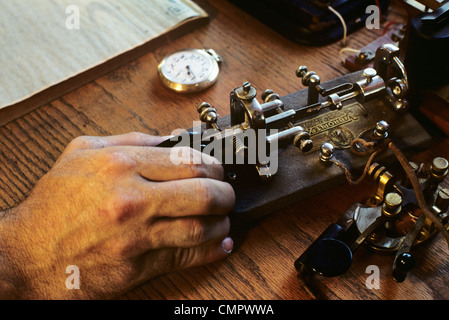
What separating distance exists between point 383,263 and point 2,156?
109cm

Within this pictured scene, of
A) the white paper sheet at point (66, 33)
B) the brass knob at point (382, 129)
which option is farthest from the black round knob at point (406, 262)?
the white paper sheet at point (66, 33)

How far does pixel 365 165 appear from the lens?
3.84ft

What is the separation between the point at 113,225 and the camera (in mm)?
921

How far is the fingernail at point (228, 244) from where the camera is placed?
3.42ft

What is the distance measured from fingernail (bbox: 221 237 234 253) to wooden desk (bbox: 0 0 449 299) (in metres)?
0.03

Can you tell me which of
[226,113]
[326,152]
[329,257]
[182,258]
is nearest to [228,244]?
[182,258]

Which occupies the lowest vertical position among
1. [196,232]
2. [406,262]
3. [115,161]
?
[406,262]

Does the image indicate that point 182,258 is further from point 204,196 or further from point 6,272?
point 6,272

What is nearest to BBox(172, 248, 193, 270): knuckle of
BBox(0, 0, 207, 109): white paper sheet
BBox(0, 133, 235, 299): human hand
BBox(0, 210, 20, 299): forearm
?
BBox(0, 133, 235, 299): human hand

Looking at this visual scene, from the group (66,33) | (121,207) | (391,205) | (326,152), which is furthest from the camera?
(66,33)

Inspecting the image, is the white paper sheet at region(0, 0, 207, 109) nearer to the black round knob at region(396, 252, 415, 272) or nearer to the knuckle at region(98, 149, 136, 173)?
the knuckle at region(98, 149, 136, 173)

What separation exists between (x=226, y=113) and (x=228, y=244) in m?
0.47
